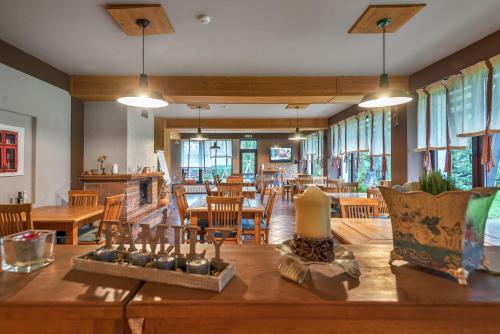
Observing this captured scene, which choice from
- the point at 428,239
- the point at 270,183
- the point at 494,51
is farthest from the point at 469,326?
the point at 270,183

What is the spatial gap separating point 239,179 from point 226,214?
3890 mm

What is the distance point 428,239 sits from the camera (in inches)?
33.5

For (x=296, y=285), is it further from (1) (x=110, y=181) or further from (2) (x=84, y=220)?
(1) (x=110, y=181)

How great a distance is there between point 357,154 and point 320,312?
5878 mm

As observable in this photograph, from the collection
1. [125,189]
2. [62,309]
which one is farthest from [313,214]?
[125,189]

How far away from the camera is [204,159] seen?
40.6ft

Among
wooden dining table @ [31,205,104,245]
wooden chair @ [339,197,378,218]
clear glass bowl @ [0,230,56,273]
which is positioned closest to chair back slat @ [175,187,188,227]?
wooden dining table @ [31,205,104,245]

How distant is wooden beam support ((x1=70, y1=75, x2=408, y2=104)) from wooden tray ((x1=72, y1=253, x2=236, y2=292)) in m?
3.74

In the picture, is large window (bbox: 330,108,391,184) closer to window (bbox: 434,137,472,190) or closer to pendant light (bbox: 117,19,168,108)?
window (bbox: 434,137,472,190)

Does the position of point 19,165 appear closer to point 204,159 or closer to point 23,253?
point 23,253

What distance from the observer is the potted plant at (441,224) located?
79cm

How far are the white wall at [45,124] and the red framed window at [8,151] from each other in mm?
172

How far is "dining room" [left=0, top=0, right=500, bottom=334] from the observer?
0.71 meters

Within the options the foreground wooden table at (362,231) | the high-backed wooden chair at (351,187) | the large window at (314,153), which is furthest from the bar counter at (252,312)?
the large window at (314,153)
